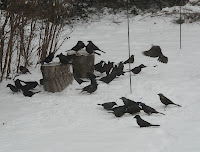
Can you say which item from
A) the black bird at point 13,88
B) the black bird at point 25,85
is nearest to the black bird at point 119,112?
the black bird at point 25,85

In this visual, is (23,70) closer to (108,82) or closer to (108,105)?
(108,82)

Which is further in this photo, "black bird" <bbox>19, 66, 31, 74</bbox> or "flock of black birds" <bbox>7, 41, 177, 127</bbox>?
"black bird" <bbox>19, 66, 31, 74</bbox>

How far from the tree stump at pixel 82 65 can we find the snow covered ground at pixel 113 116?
340 mm

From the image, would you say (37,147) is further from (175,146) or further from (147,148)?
(175,146)

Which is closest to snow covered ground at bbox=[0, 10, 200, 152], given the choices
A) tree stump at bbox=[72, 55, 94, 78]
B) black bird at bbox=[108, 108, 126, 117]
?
black bird at bbox=[108, 108, 126, 117]

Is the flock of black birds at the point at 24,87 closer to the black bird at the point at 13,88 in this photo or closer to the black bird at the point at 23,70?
the black bird at the point at 13,88

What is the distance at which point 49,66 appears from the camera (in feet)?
17.9

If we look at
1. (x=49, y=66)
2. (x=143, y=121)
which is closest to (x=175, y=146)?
(x=143, y=121)

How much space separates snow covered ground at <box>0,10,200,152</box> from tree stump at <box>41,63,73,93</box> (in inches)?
4.1

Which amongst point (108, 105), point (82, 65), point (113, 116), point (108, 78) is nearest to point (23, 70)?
point (82, 65)

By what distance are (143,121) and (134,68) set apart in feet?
7.18

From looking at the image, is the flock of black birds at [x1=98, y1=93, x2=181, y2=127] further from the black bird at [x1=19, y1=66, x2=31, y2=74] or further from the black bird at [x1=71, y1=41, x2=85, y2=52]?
the black bird at [x1=19, y1=66, x2=31, y2=74]

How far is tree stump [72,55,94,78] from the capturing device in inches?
234

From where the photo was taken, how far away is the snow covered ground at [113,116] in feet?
11.5
